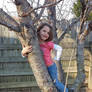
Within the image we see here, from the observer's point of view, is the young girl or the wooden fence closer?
the young girl

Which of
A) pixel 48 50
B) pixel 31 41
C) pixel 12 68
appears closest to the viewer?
pixel 31 41

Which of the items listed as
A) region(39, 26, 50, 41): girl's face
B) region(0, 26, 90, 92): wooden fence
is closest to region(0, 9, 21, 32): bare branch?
region(39, 26, 50, 41): girl's face

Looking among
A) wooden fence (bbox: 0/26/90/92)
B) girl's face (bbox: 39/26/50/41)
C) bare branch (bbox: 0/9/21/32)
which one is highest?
bare branch (bbox: 0/9/21/32)

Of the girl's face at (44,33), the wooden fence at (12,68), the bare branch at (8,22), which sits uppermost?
the bare branch at (8,22)

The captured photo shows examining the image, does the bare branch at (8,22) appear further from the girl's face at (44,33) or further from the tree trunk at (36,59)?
the girl's face at (44,33)

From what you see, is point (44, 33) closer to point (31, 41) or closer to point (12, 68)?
point (31, 41)

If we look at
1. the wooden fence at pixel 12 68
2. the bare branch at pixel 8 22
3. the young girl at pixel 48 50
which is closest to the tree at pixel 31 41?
the bare branch at pixel 8 22

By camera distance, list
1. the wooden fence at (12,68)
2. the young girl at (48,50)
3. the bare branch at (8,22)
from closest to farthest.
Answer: the bare branch at (8,22) < the young girl at (48,50) < the wooden fence at (12,68)

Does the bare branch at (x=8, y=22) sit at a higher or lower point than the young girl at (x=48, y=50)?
higher

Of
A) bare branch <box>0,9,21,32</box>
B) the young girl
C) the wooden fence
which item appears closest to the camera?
bare branch <box>0,9,21,32</box>

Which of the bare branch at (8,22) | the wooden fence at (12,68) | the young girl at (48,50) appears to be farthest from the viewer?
the wooden fence at (12,68)

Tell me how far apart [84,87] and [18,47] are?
2.18 m

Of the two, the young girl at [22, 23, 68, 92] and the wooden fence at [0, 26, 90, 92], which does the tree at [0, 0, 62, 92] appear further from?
the wooden fence at [0, 26, 90, 92]

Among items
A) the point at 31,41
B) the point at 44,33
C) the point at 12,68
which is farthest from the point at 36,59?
the point at 12,68
